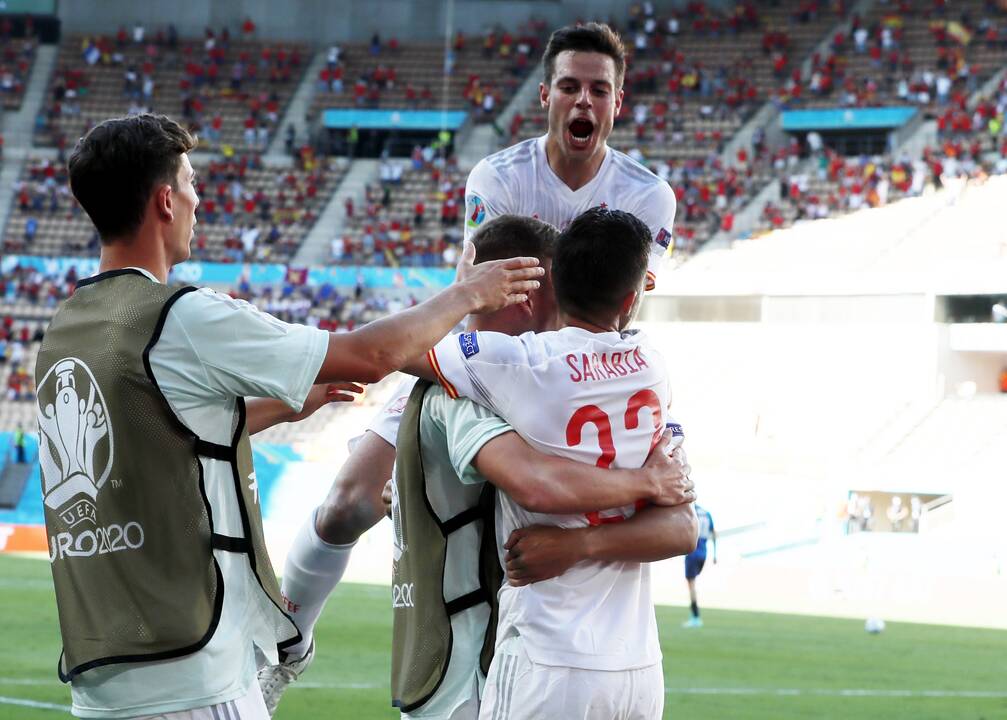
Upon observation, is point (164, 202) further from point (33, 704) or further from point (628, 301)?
point (33, 704)

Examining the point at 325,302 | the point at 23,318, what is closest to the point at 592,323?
the point at 325,302

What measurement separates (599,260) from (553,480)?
62 centimetres

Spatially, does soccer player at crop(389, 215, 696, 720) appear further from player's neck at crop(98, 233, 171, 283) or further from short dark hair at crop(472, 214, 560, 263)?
player's neck at crop(98, 233, 171, 283)

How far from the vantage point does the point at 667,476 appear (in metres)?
3.90

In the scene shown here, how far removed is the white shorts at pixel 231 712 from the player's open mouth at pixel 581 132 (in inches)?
122

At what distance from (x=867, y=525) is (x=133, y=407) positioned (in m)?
26.4

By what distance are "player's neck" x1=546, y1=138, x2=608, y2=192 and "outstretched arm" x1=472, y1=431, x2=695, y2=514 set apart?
8.48 feet

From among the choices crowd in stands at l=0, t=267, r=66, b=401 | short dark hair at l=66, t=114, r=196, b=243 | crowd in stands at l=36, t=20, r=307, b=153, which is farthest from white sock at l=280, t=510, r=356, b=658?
crowd in stands at l=36, t=20, r=307, b=153

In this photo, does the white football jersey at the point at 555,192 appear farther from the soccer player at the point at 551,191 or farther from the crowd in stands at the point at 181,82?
the crowd in stands at the point at 181,82

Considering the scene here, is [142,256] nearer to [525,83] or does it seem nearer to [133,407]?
[133,407]

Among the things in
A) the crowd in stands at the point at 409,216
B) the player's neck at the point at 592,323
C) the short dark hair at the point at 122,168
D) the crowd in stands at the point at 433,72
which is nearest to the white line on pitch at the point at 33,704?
the short dark hair at the point at 122,168

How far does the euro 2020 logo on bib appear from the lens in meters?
3.54

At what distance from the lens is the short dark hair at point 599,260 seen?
147 inches

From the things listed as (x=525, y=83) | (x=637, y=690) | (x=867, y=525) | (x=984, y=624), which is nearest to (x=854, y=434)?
(x=867, y=525)
